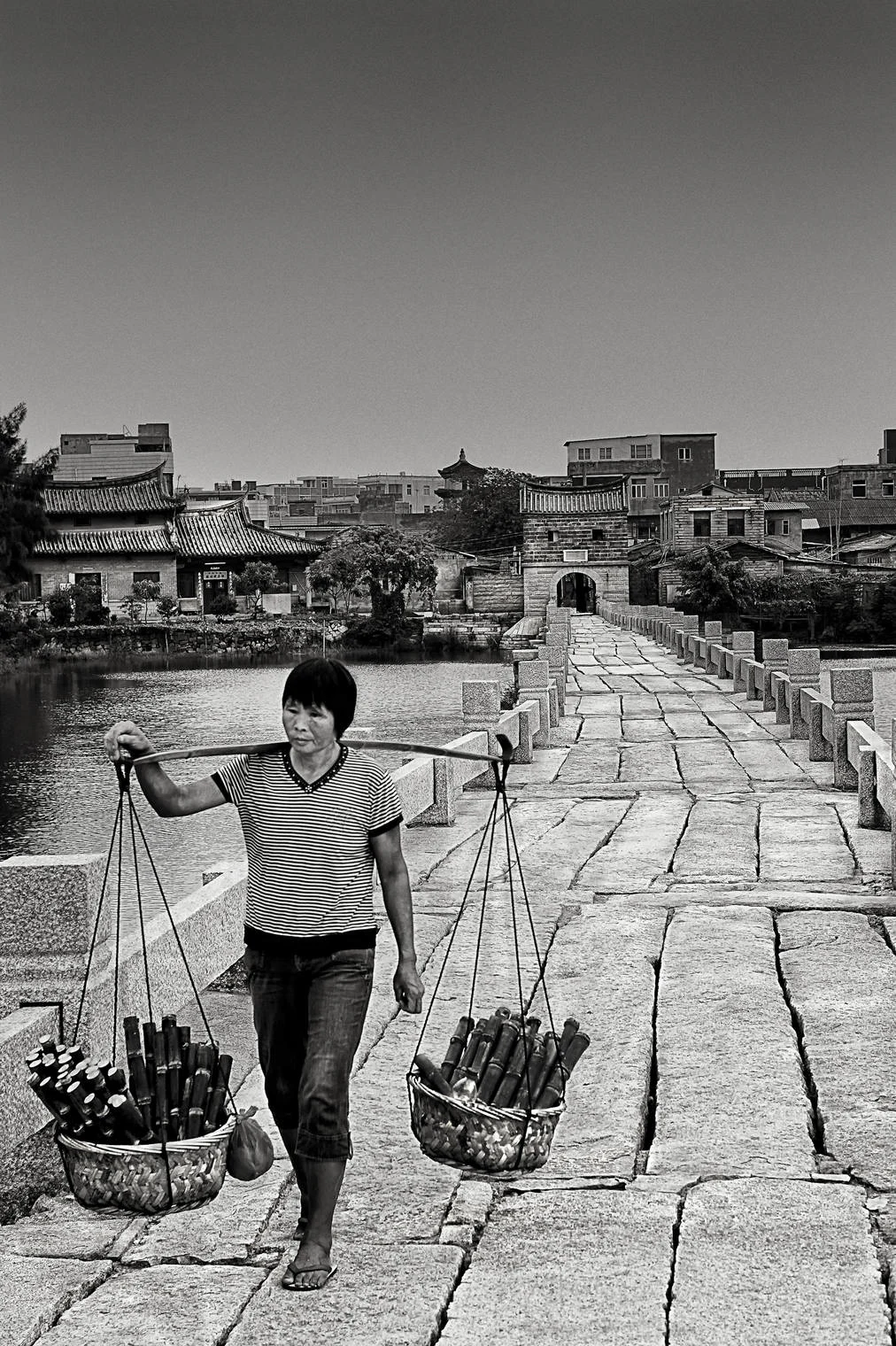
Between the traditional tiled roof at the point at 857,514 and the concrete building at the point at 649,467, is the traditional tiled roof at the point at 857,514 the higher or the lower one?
the lower one

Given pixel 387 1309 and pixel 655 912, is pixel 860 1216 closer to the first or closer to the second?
pixel 387 1309

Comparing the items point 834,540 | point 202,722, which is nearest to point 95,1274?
point 202,722

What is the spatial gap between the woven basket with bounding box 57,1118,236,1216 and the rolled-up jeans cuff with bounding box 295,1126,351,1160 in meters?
0.20

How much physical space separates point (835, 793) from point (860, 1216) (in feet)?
24.3

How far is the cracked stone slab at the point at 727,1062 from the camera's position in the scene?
4.06 metres

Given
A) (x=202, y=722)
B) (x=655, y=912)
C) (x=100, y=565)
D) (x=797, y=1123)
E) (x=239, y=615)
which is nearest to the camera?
(x=797, y=1123)

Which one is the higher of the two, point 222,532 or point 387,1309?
point 222,532

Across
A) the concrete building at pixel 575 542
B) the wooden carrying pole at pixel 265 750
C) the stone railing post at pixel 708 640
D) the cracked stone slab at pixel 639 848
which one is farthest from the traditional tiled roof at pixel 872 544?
the wooden carrying pole at pixel 265 750

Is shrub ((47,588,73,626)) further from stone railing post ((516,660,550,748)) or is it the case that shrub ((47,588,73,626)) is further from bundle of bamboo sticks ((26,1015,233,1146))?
bundle of bamboo sticks ((26,1015,233,1146))

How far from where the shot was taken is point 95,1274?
3.48m

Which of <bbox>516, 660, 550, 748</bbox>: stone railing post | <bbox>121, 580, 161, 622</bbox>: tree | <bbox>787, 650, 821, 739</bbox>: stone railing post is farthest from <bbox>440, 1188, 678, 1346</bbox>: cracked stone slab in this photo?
<bbox>121, 580, 161, 622</bbox>: tree

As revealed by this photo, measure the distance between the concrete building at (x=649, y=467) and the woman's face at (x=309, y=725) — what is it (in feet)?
232

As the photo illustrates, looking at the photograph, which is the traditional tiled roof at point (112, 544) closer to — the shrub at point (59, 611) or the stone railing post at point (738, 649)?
the shrub at point (59, 611)

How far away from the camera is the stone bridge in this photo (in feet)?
10.5
